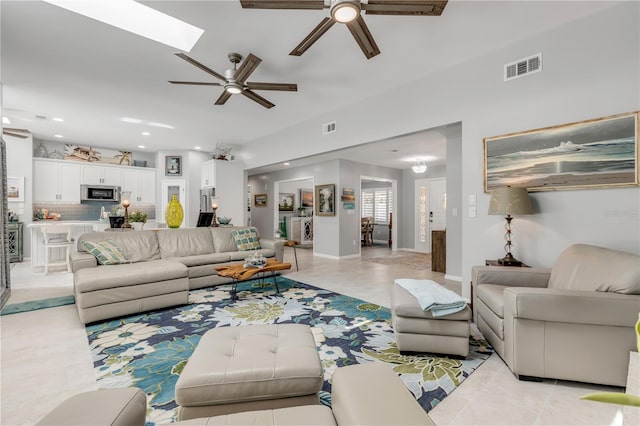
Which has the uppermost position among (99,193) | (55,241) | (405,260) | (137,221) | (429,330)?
(99,193)

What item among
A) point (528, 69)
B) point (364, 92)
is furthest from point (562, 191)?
point (364, 92)

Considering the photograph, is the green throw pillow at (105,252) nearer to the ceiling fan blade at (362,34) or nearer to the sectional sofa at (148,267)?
Answer: the sectional sofa at (148,267)

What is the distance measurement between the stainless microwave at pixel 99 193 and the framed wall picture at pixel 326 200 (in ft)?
17.1

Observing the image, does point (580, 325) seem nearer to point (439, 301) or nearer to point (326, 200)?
point (439, 301)

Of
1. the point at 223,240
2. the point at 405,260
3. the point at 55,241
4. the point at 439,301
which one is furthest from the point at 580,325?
the point at 55,241

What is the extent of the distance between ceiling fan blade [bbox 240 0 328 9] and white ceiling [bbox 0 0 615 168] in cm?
55

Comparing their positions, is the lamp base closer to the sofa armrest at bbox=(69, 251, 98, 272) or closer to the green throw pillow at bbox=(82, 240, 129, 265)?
the green throw pillow at bbox=(82, 240, 129, 265)

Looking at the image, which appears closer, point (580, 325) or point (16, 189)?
point (580, 325)

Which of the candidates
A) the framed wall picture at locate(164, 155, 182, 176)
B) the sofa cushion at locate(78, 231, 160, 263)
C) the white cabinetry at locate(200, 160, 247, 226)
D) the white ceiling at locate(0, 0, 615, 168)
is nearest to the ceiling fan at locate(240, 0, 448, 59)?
the white ceiling at locate(0, 0, 615, 168)

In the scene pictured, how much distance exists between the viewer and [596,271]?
209 cm

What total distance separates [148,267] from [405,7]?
11.9 ft

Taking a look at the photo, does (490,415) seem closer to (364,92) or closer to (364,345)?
(364,345)

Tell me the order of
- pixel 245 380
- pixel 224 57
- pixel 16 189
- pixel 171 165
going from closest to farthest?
pixel 245 380, pixel 224 57, pixel 16 189, pixel 171 165

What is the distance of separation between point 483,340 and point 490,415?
111cm
